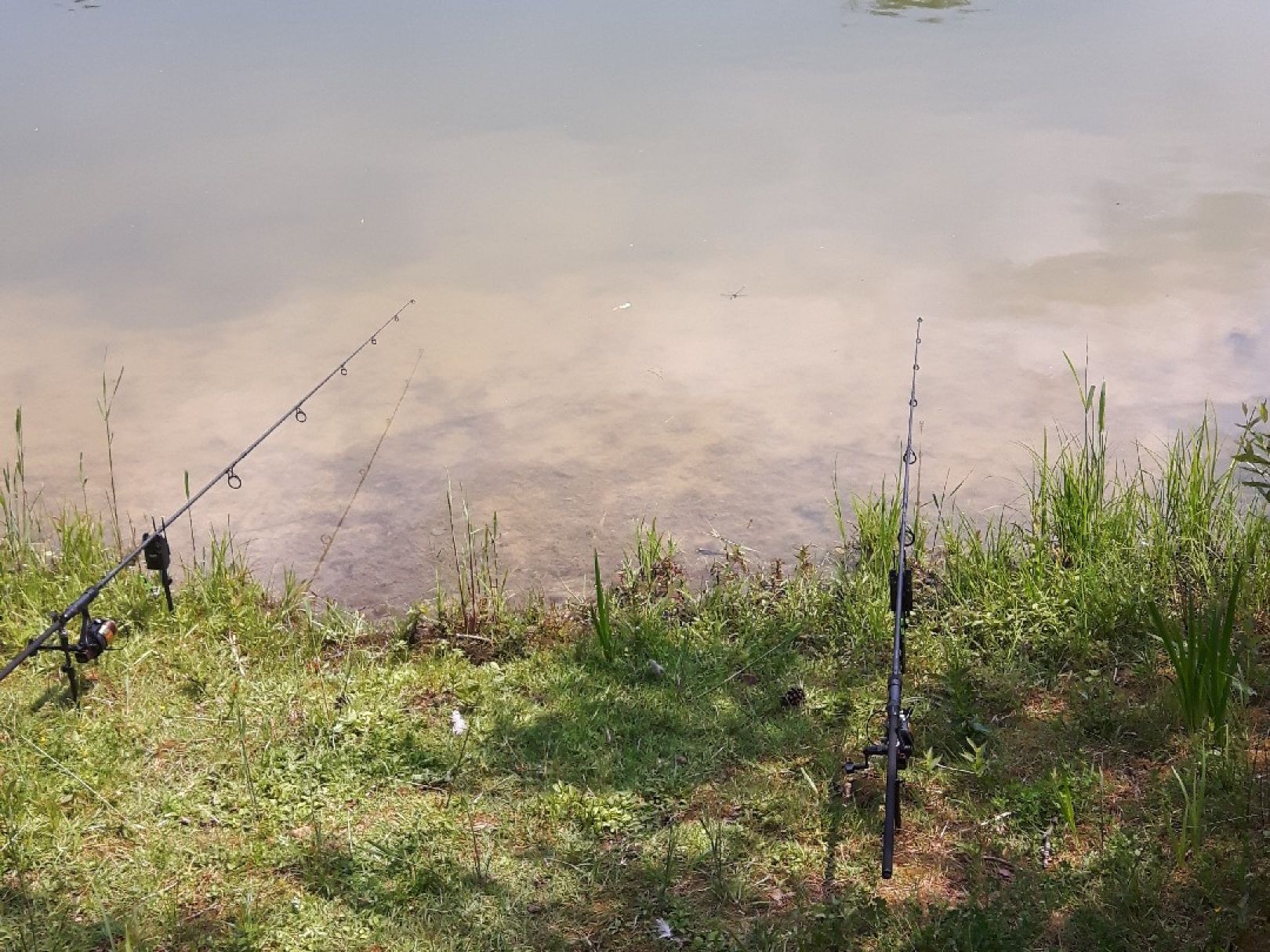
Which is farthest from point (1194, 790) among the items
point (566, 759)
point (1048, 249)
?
point (1048, 249)

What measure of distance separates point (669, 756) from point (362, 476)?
86.1 inches

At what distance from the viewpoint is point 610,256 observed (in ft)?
21.5

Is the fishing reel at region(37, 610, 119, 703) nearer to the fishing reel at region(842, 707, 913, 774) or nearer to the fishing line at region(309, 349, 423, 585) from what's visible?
the fishing line at region(309, 349, 423, 585)

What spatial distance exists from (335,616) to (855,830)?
71.1 inches

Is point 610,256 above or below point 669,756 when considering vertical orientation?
above

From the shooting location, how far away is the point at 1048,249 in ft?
21.3

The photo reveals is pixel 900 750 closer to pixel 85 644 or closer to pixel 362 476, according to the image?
pixel 85 644

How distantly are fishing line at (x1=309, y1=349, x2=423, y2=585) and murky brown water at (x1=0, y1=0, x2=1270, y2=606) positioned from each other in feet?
0.15

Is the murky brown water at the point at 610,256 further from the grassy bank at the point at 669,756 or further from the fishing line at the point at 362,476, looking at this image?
the grassy bank at the point at 669,756

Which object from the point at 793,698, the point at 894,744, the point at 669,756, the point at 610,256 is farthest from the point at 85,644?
the point at 610,256

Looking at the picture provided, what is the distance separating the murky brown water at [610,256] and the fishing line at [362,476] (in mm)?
46

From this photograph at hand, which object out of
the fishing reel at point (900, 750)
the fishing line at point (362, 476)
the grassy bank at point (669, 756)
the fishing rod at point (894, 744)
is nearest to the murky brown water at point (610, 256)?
the fishing line at point (362, 476)

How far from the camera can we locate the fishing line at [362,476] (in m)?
4.35

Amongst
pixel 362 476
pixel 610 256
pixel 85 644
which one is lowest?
pixel 362 476
